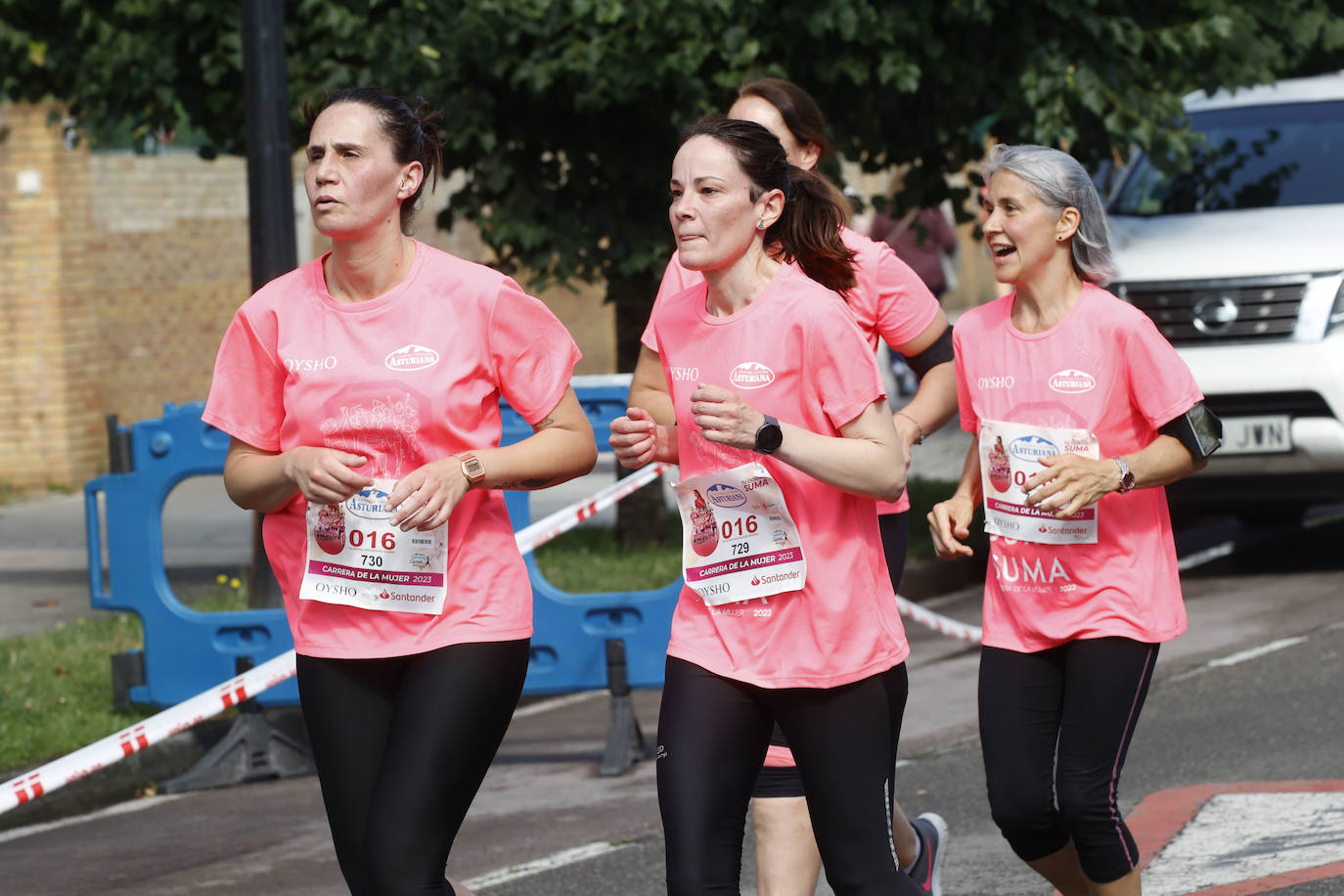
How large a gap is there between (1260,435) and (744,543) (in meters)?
6.51

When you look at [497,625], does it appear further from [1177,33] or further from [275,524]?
[1177,33]

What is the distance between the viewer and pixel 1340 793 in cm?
613

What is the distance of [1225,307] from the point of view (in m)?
9.94

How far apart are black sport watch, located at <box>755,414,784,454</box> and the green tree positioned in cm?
561

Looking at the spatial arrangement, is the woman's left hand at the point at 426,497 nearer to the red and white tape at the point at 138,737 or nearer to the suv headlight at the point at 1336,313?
the red and white tape at the point at 138,737

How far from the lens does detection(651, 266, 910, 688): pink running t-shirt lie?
3.78 metres

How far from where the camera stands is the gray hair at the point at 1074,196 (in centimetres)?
446

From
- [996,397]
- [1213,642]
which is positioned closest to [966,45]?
[1213,642]

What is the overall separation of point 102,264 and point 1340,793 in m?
12.0

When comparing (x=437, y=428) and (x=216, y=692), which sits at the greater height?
(x=437, y=428)

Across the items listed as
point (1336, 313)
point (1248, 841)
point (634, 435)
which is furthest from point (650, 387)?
point (1336, 313)

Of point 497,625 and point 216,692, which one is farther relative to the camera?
point 216,692

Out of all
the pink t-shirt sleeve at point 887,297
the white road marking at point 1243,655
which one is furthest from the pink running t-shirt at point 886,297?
the white road marking at point 1243,655

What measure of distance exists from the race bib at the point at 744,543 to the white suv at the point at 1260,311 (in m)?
6.17
